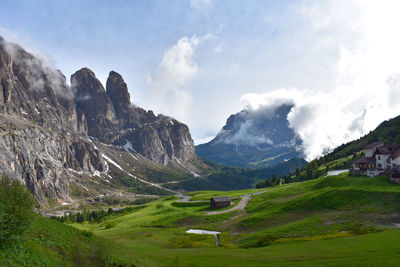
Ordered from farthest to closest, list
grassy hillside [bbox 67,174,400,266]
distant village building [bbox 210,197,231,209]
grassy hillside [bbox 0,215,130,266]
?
distant village building [bbox 210,197,231,209] → grassy hillside [bbox 67,174,400,266] → grassy hillside [bbox 0,215,130,266]

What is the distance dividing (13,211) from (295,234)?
47994 mm

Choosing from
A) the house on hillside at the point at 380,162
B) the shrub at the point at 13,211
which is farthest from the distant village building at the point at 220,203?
the shrub at the point at 13,211

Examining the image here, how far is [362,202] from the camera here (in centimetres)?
6322

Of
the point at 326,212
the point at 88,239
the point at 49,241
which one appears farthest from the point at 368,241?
the point at 49,241

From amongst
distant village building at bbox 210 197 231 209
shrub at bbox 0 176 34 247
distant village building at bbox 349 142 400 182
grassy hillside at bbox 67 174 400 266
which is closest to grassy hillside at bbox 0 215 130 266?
shrub at bbox 0 176 34 247

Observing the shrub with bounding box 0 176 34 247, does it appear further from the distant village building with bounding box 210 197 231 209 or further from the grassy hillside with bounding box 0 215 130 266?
the distant village building with bounding box 210 197 231 209

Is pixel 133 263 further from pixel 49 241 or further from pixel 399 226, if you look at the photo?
pixel 399 226

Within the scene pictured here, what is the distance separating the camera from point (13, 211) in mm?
23422

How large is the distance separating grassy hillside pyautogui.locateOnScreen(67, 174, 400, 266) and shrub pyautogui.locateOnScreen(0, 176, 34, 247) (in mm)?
12939

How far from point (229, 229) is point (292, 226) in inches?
818

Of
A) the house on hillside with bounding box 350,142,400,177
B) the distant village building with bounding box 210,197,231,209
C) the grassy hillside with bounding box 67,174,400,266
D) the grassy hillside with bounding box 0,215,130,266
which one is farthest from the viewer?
the distant village building with bounding box 210,197,231,209

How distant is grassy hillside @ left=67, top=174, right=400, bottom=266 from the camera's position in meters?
34.8

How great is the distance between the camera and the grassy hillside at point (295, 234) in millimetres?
34750

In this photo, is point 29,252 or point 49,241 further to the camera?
point 49,241
